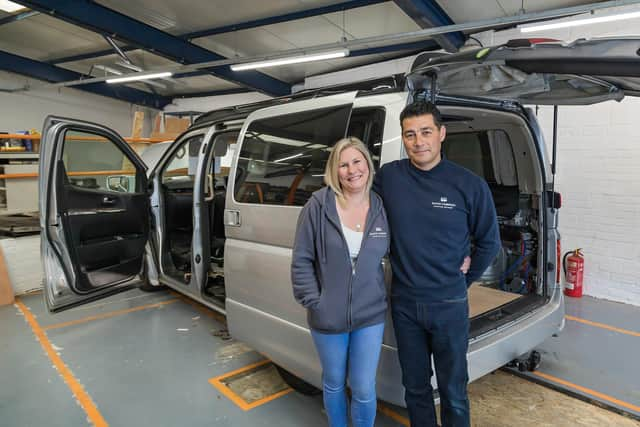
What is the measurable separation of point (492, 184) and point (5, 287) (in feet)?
17.4

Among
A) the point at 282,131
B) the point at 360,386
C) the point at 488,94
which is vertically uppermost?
the point at 488,94

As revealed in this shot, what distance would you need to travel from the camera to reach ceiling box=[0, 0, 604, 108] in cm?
592

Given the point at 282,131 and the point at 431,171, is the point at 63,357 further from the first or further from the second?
the point at 431,171

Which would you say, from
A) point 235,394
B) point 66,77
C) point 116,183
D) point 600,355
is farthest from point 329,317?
point 66,77

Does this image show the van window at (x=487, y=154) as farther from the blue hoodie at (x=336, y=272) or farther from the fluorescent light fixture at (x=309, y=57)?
the fluorescent light fixture at (x=309, y=57)

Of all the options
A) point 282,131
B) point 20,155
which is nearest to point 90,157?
point 20,155

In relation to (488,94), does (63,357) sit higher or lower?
lower

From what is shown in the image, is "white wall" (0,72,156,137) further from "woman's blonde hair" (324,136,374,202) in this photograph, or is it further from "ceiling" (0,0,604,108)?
"woman's blonde hair" (324,136,374,202)

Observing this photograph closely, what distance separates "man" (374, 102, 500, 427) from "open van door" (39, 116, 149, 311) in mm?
2549

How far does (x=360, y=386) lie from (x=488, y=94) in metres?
1.63

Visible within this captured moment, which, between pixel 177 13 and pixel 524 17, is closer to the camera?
pixel 524 17

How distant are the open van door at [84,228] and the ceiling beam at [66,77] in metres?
8.77

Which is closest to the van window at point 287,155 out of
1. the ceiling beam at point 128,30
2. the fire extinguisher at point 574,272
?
the fire extinguisher at point 574,272

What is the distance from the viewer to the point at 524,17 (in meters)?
4.60
